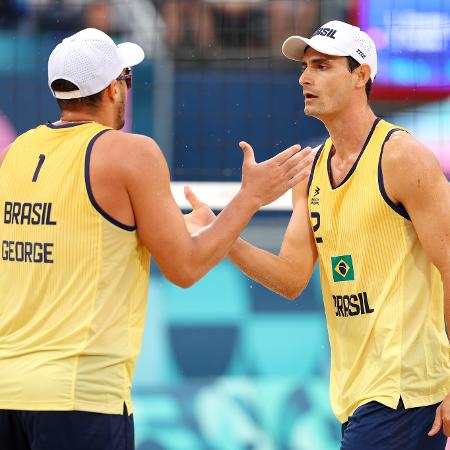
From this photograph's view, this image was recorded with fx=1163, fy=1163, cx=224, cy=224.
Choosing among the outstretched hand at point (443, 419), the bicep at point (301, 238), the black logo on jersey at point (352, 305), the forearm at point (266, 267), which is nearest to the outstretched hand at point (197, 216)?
the forearm at point (266, 267)

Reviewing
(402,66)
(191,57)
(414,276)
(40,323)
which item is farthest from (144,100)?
(40,323)

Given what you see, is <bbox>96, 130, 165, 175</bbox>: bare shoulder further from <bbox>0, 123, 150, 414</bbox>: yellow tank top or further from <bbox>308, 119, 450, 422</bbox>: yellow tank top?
<bbox>308, 119, 450, 422</bbox>: yellow tank top

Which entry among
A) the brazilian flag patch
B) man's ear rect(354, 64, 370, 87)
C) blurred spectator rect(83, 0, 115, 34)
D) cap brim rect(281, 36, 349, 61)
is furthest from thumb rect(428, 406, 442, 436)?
blurred spectator rect(83, 0, 115, 34)

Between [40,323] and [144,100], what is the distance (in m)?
4.93

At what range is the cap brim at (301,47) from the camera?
437 centimetres

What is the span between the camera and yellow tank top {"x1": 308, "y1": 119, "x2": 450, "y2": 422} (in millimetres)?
4031

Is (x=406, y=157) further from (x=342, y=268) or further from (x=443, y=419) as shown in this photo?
(x=443, y=419)

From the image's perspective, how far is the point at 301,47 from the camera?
178 inches

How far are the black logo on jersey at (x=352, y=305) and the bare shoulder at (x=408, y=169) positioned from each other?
38 centimetres

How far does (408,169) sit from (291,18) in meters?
4.63

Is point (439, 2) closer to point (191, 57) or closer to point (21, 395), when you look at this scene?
point (191, 57)

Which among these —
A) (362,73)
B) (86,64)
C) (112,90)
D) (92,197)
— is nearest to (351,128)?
(362,73)

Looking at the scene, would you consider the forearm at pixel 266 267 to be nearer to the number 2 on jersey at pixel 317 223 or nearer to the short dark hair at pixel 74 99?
the number 2 on jersey at pixel 317 223

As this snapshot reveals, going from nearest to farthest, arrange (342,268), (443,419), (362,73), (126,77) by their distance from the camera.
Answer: (126,77)
(443,419)
(342,268)
(362,73)
